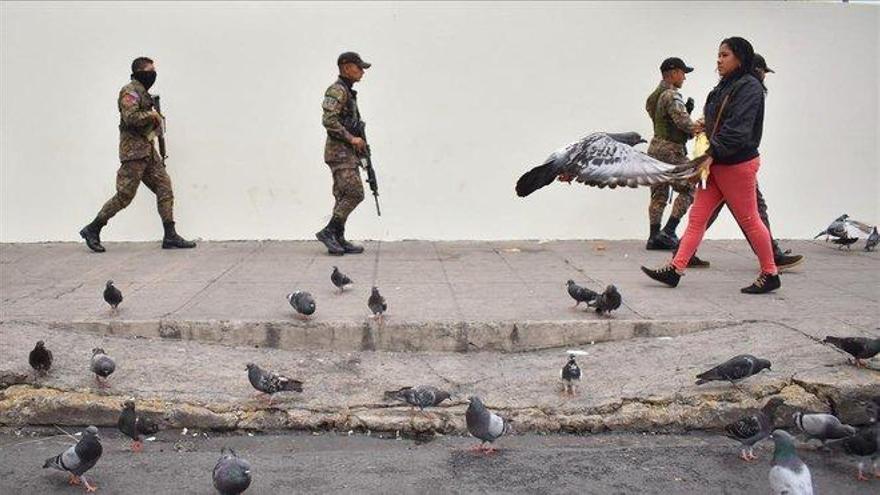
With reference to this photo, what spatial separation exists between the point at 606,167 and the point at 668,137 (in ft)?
9.40

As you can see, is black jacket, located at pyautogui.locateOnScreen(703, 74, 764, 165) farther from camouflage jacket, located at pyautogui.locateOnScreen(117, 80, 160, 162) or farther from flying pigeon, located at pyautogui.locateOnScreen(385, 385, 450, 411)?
camouflage jacket, located at pyautogui.locateOnScreen(117, 80, 160, 162)

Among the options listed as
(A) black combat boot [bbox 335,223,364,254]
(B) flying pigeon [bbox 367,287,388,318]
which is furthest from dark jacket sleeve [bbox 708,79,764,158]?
(A) black combat boot [bbox 335,223,364,254]

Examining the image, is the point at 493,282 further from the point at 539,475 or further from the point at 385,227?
the point at 539,475

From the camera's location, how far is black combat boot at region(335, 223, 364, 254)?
940 cm

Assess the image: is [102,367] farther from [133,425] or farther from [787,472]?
[787,472]

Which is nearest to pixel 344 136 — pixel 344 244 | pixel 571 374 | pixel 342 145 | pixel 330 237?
pixel 342 145

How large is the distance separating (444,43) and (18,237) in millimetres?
5650

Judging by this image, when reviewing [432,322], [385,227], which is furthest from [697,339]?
[385,227]

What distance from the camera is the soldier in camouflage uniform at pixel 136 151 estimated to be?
9.12 metres

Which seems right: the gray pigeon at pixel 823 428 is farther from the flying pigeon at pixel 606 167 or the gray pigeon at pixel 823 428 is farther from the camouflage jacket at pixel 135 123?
the camouflage jacket at pixel 135 123

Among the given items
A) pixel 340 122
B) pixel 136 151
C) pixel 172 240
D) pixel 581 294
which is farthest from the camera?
pixel 172 240

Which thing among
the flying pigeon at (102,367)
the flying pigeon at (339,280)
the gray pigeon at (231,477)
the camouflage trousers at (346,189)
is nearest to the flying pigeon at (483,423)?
the gray pigeon at (231,477)

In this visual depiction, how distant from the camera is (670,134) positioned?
9.43 meters

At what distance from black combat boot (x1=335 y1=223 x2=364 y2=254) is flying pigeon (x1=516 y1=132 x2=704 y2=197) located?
9.39ft
